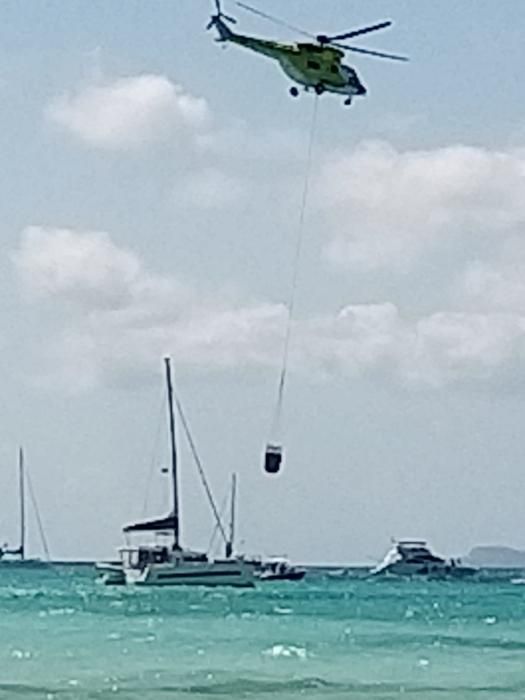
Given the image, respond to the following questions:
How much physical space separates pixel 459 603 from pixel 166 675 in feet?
211

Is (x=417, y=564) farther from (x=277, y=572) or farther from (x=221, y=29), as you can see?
(x=221, y=29)

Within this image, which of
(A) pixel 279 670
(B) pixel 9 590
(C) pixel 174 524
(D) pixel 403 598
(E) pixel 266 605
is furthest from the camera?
(B) pixel 9 590

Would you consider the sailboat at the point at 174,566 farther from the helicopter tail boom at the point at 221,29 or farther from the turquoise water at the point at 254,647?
the helicopter tail boom at the point at 221,29

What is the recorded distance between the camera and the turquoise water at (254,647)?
177 feet

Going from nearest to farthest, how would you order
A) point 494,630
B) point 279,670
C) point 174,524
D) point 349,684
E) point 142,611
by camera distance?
point 349,684
point 279,670
point 494,630
point 142,611
point 174,524

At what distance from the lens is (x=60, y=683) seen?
179ft

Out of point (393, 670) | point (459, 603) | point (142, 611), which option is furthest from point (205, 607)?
point (393, 670)

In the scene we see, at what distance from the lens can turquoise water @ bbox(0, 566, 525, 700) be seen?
54.1 metres

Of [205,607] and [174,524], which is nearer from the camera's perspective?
[205,607]

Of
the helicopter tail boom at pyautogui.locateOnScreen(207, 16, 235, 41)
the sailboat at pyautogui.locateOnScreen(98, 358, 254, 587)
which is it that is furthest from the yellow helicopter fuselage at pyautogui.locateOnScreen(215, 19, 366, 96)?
the sailboat at pyautogui.locateOnScreen(98, 358, 254, 587)

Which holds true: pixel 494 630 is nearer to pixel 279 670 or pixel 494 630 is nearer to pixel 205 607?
pixel 205 607

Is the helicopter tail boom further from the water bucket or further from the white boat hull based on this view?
the white boat hull

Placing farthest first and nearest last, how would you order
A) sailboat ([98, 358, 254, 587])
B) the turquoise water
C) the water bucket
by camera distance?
sailboat ([98, 358, 254, 587]) < the turquoise water < the water bucket

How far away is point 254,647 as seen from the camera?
70000 mm
